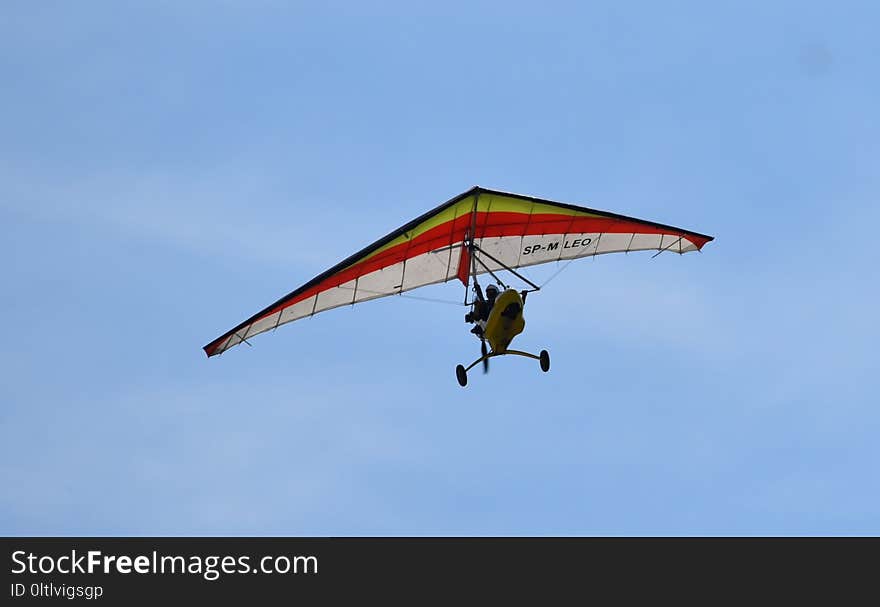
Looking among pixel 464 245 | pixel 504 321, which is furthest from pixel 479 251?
pixel 504 321

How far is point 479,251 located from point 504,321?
2911 millimetres

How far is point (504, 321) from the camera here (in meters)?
34.3

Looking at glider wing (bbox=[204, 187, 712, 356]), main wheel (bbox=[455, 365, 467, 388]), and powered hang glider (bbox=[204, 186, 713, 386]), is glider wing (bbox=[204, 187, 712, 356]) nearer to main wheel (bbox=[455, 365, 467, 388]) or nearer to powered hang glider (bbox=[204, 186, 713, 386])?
powered hang glider (bbox=[204, 186, 713, 386])

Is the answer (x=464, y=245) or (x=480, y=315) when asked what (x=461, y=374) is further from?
(x=464, y=245)

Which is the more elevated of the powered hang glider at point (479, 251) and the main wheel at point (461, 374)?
the powered hang glider at point (479, 251)

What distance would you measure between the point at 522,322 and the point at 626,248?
7.58 meters

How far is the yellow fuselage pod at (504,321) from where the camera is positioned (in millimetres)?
34250

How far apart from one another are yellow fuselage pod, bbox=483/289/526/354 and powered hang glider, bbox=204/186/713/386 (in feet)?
0.07

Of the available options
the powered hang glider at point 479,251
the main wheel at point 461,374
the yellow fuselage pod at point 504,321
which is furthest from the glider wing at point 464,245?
the main wheel at point 461,374

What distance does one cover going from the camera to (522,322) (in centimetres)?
3450

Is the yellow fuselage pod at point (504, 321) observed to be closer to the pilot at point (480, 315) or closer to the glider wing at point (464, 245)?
the pilot at point (480, 315)

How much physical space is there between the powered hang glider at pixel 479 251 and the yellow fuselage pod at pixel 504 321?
2cm

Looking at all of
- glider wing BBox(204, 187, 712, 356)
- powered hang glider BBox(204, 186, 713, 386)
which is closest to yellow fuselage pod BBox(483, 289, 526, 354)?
powered hang glider BBox(204, 186, 713, 386)
